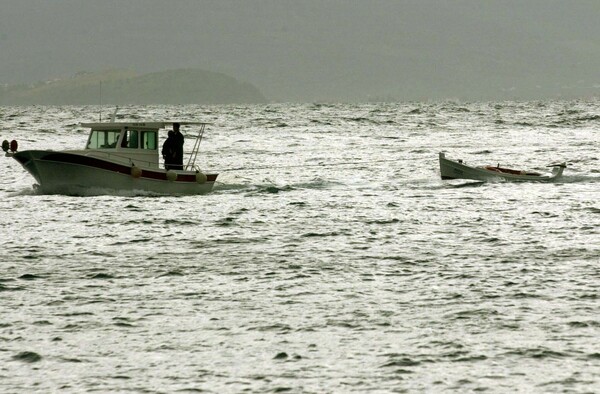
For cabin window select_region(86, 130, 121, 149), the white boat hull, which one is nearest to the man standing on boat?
the white boat hull

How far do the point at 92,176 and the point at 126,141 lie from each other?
177cm

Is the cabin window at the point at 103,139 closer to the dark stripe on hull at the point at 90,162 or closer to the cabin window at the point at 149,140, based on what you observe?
the cabin window at the point at 149,140

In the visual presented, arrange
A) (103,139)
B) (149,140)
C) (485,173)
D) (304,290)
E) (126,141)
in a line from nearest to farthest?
(304,290), (126,141), (103,139), (149,140), (485,173)

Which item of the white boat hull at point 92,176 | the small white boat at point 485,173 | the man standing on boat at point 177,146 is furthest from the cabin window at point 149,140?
the small white boat at point 485,173

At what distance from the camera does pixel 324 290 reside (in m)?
20.6

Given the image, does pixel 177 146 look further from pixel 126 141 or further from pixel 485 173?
pixel 485 173

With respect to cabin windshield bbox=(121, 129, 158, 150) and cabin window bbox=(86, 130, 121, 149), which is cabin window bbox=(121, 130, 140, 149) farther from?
cabin window bbox=(86, 130, 121, 149)

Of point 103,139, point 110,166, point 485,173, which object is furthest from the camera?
point 485,173

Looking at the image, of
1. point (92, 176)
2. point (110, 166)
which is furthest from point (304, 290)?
point (92, 176)

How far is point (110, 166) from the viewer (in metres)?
37.2

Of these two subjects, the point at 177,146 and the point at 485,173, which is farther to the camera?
the point at 485,173

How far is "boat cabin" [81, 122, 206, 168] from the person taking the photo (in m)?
38.0

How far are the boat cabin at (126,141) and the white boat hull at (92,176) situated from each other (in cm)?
58

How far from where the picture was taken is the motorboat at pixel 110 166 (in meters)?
37.1
